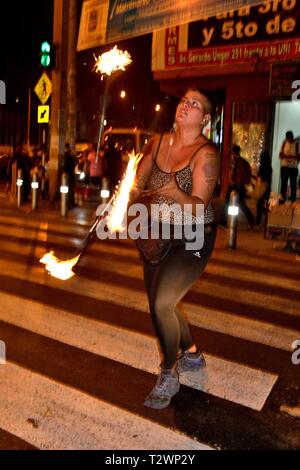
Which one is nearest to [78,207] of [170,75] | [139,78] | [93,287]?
[170,75]

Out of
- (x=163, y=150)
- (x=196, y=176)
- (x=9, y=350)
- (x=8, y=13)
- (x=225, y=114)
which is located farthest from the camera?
(x=8, y=13)

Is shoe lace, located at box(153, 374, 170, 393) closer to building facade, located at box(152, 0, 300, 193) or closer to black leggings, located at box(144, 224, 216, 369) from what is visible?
black leggings, located at box(144, 224, 216, 369)

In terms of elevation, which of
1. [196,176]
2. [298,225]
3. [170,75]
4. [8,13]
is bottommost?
[298,225]

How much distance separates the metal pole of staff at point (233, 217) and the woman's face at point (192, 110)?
5.94m

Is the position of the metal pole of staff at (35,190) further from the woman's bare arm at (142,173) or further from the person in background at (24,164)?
the woman's bare arm at (142,173)

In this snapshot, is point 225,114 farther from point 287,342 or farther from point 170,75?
point 287,342

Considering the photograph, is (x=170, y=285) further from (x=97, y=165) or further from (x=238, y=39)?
(x=97, y=165)

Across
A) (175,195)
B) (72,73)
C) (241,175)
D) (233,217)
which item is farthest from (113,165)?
(175,195)

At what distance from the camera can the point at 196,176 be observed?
12.4 feet

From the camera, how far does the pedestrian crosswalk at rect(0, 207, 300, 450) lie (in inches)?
142

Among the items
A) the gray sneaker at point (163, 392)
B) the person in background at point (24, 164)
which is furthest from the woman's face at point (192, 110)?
the person in background at point (24, 164)

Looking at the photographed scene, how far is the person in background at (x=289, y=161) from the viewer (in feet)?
46.3

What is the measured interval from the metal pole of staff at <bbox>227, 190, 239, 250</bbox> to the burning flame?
5875 mm

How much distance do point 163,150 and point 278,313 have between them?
312 cm
